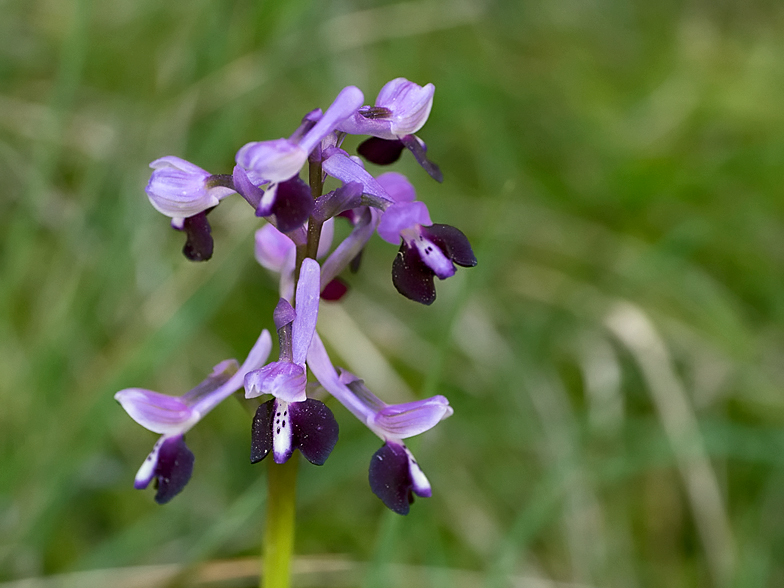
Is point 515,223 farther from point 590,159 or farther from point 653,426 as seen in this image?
point 653,426

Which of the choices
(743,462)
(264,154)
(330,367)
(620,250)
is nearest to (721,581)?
(743,462)

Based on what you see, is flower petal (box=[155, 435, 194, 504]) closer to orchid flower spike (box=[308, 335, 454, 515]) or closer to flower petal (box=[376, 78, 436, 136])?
orchid flower spike (box=[308, 335, 454, 515])

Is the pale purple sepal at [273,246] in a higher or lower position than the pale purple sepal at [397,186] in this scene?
lower

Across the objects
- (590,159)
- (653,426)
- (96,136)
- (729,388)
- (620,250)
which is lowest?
(96,136)

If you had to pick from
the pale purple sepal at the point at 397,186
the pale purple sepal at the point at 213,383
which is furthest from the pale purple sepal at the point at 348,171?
the pale purple sepal at the point at 213,383

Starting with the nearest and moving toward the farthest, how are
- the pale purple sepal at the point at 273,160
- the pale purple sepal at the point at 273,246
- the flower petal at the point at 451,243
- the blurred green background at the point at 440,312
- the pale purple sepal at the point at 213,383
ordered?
the pale purple sepal at the point at 273,160 < the flower petal at the point at 451,243 < the pale purple sepal at the point at 213,383 < the pale purple sepal at the point at 273,246 < the blurred green background at the point at 440,312

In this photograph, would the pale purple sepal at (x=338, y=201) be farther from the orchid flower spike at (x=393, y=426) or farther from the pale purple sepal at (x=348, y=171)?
the orchid flower spike at (x=393, y=426)

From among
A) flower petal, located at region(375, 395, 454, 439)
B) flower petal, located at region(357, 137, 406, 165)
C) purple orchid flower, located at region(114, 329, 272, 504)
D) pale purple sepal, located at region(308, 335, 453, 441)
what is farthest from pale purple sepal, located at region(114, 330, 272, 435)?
flower petal, located at region(357, 137, 406, 165)

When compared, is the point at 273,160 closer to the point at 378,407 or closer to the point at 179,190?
the point at 179,190
